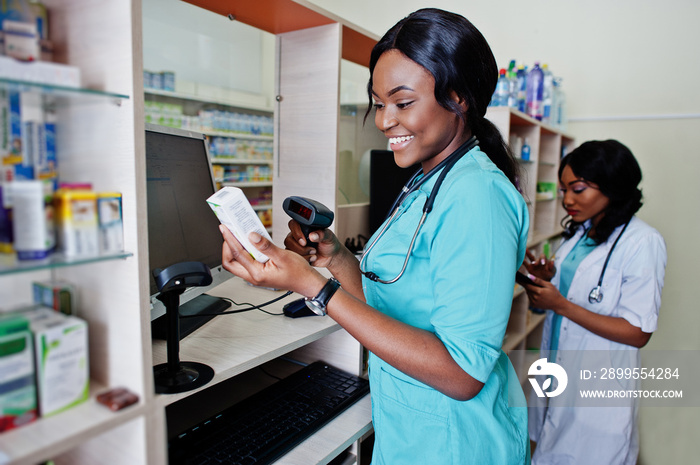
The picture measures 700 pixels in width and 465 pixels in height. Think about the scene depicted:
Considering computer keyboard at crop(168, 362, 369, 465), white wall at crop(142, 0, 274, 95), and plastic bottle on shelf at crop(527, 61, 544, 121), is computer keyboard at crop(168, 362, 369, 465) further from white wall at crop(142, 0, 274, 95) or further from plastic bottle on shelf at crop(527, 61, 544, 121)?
white wall at crop(142, 0, 274, 95)

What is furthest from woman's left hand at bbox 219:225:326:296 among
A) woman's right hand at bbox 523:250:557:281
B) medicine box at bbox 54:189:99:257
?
woman's right hand at bbox 523:250:557:281

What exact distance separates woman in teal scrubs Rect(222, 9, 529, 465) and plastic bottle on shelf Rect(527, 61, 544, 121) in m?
2.08

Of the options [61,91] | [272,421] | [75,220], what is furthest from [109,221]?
[272,421]

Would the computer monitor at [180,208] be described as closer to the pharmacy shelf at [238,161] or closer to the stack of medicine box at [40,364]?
the stack of medicine box at [40,364]

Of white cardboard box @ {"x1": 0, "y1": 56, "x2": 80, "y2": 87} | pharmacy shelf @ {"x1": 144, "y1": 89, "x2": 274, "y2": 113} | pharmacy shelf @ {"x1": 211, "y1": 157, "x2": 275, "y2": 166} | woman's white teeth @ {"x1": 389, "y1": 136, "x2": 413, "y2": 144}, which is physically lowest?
woman's white teeth @ {"x1": 389, "y1": 136, "x2": 413, "y2": 144}

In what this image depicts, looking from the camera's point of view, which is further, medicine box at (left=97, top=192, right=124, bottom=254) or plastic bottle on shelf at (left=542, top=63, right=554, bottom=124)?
plastic bottle on shelf at (left=542, top=63, right=554, bottom=124)

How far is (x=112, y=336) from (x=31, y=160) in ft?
0.95

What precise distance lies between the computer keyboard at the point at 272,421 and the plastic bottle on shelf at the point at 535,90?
7.61 ft

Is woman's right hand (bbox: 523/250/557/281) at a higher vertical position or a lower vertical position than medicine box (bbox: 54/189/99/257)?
lower

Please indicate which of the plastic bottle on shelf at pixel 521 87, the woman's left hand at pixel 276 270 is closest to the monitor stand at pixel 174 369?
the woman's left hand at pixel 276 270

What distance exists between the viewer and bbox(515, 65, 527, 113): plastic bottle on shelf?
2.84m

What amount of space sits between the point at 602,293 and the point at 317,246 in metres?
1.41

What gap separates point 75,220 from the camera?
0.61 meters

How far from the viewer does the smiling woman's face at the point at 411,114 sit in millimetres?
→ 947
